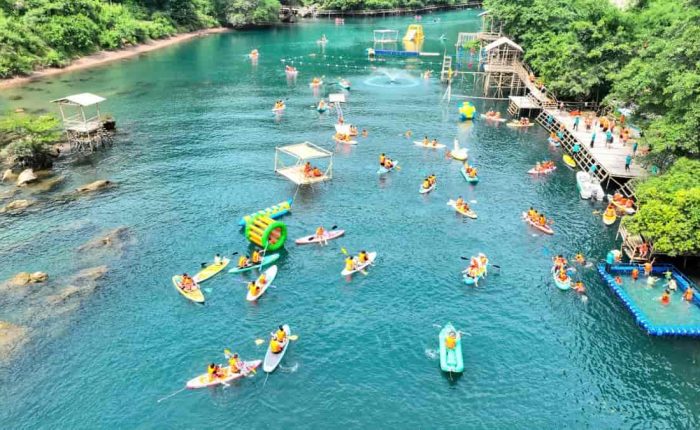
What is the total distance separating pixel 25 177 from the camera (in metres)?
59.9

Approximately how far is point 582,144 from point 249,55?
8874 centimetres

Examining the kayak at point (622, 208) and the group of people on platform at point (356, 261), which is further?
the kayak at point (622, 208)

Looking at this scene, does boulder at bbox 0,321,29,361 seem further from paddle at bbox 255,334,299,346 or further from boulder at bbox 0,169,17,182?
boulder at bbox 0,169,17,182

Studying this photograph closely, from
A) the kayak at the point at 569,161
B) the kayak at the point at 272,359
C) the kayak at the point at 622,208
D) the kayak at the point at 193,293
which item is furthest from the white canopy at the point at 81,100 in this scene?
the kayak at the point at 622,208

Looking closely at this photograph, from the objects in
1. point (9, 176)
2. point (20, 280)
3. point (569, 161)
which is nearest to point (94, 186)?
point (9, 176)

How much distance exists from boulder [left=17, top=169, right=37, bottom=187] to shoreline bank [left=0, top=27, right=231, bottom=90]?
43.9 m

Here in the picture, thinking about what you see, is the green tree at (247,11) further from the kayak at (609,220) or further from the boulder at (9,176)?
the kayak at (609,220)

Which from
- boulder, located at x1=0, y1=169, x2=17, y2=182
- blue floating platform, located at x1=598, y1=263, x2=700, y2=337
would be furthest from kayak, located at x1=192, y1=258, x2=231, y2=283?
blue floating platform, located at x1=598, y1=263, x2=700, y2=337

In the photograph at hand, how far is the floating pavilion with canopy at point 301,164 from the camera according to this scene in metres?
59.4

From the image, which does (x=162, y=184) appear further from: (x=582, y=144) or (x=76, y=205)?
(x=582, y=144)

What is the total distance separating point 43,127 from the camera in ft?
210

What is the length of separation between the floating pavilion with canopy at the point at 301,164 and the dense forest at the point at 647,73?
32.4 m

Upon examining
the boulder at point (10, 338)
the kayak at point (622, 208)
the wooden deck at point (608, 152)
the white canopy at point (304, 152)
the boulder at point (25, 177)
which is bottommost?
the boulder at point (10, 338)

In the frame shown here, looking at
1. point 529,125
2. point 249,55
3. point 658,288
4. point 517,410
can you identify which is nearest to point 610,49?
point 529,125
